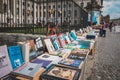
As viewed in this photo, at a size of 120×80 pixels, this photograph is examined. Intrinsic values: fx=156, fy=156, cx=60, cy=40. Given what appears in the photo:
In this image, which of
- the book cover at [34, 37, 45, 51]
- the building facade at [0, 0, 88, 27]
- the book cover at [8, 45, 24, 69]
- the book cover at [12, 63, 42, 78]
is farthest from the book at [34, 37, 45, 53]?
the building facade at [0, 0, 88, 27]

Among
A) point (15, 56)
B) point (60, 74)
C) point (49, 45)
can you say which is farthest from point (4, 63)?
point (49, 45)

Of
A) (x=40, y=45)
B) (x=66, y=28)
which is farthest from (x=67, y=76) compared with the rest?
(x=66, y=28)

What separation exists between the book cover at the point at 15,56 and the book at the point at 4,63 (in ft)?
0.36

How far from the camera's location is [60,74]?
1.83m

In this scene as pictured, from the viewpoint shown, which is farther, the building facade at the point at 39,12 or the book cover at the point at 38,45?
the building facade at the point at 39,12

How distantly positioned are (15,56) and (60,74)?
722mm

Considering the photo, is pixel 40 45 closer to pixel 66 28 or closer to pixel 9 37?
pixel 9 37

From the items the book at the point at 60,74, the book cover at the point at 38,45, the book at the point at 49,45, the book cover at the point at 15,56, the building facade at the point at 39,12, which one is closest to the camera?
the book at the point at 60,74

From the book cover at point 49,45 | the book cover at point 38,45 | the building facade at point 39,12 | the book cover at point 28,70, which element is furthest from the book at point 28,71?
the building facade at point 39,12

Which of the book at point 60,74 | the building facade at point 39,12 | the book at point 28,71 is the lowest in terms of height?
the book at point 60,74

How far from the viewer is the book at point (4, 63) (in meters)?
1.83

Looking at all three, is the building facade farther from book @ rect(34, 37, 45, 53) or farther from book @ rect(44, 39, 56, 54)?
book @ rect(34, 37, 45, 53)

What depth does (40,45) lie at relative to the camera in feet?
10.2

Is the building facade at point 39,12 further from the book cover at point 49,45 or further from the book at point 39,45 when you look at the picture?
the book at point 39,45
